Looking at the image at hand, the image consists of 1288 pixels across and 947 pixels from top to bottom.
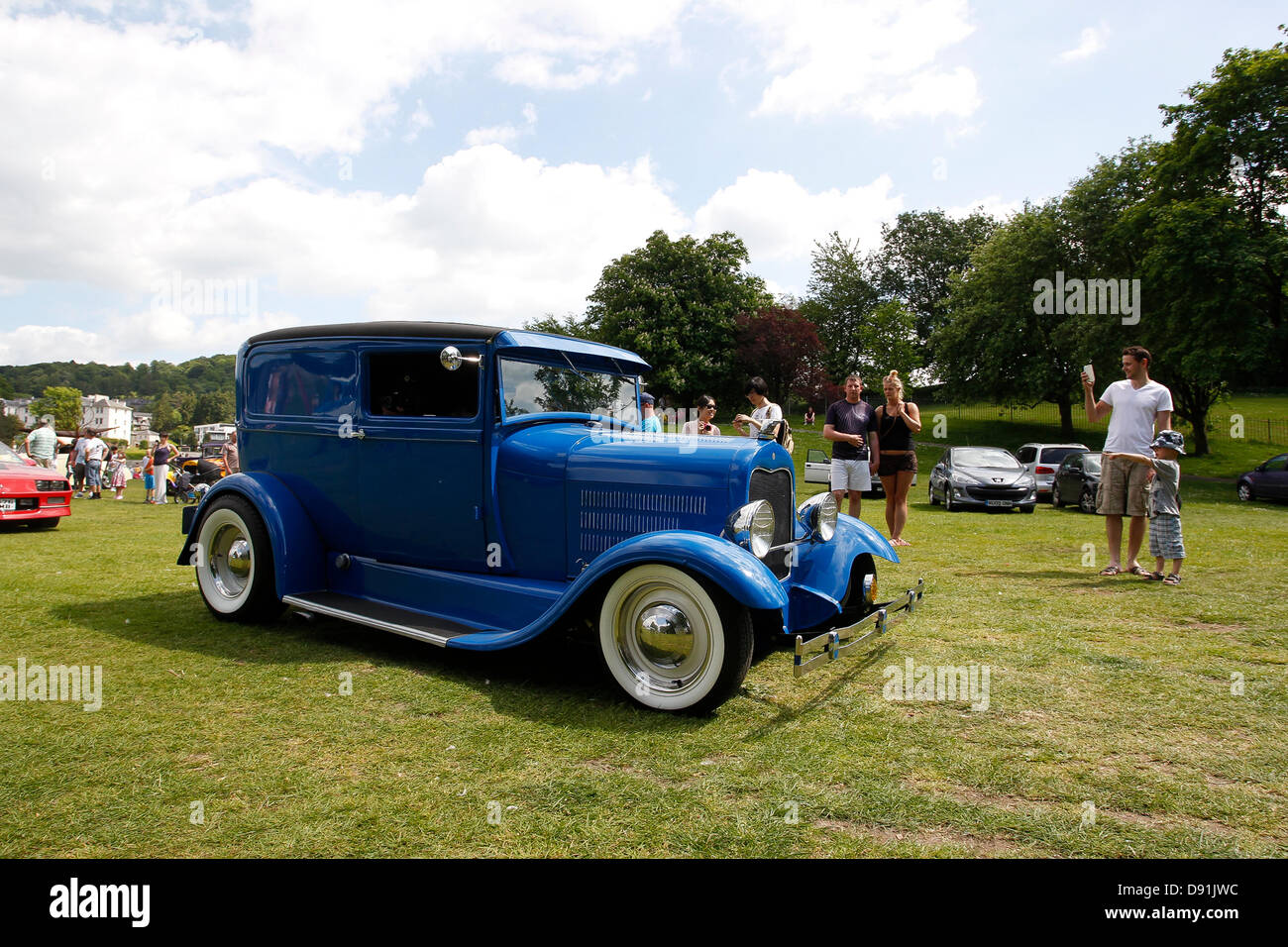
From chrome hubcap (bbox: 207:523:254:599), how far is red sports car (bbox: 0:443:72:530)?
320 inches

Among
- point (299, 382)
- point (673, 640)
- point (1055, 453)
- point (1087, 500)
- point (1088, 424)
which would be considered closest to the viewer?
point (673, 640)

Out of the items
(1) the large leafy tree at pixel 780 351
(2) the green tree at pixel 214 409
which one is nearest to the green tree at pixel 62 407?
(2) the green tree at pixel 214 409

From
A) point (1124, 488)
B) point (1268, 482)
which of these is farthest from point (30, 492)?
point (1268, 482)

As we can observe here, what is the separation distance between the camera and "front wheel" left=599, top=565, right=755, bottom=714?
137 inches

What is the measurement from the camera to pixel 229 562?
18.2 ft

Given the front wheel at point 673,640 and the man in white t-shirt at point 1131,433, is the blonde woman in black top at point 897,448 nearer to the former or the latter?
the man in white t-shirt at point 1131,433

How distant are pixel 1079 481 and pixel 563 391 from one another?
15554 mm

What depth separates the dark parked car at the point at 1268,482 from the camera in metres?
18.4

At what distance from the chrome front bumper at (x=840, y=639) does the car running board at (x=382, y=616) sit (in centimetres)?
198

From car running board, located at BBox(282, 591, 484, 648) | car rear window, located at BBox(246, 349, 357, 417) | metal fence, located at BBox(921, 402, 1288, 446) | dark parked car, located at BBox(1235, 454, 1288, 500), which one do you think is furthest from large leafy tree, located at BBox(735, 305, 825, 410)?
car running board, located at BBox(282, 591, 484, 648)

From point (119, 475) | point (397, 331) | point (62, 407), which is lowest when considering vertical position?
point (119, 475)

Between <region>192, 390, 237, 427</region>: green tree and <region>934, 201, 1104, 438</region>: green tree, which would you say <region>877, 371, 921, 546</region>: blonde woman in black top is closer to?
<region>934, 201, 1104, 438</region>: green tree

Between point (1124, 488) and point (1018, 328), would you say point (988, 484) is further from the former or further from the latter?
point (1018, 328)
